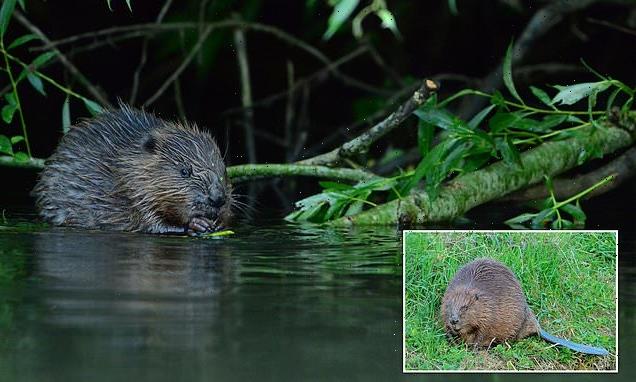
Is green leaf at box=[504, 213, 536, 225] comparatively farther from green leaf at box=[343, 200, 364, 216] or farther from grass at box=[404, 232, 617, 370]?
grass at box=[404, 232, 617, 370]

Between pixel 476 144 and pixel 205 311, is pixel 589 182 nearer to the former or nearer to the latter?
pixel 476 144

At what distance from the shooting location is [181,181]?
444cm

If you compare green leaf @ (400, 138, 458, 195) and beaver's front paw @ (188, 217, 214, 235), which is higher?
green leaf @ (400, 138, 458, 195)

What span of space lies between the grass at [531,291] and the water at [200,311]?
86 millimetres

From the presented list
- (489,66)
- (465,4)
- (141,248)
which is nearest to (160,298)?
(141,248)

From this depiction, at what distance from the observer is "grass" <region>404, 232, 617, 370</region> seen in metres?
2.67

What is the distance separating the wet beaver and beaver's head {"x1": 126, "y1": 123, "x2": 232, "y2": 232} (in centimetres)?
125

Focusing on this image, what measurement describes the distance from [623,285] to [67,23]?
501cm

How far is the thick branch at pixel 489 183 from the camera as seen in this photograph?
434 centimetres

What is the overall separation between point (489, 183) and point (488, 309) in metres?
1.33

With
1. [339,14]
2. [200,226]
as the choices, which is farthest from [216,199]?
[339,14]

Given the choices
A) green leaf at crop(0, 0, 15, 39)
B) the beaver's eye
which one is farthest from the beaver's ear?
green leaf at crop(0, 0, 15, 39)

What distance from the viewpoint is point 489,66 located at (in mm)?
7773

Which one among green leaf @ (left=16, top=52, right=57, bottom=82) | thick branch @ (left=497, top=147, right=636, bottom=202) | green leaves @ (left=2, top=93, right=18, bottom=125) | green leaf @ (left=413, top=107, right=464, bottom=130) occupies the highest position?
green leaf @ (left=16, top=52, right=57, bottom=82)
